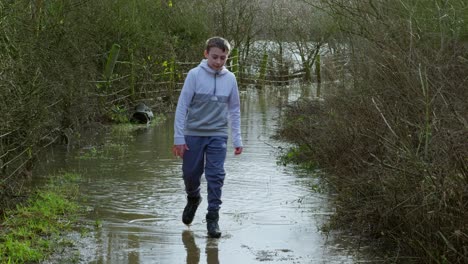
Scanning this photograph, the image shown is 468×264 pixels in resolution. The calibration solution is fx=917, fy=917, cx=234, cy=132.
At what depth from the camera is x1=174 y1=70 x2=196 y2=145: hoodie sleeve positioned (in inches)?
310

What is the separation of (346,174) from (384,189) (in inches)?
81.1

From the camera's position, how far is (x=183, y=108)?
7.92 m

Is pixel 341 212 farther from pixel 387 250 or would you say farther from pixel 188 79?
pixel 188 79

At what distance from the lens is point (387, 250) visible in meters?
7.11

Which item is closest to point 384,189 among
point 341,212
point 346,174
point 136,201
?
point 341,212

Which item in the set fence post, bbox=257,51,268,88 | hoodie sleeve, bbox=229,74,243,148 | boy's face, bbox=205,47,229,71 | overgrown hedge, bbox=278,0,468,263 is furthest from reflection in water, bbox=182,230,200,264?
fence post, bbox=257,51,268,88

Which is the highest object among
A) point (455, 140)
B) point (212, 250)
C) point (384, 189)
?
point (455, 140)

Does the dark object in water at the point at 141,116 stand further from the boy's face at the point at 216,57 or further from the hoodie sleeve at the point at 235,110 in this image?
the boy's face at the point at 216,57

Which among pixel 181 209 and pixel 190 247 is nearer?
pixel 190 247

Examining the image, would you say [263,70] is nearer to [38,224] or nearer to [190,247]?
[38,224]

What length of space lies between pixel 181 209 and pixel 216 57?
6.17 feet

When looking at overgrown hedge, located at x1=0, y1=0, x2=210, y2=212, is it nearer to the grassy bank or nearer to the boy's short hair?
the grassy bank

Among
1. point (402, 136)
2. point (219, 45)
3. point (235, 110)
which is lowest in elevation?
point (402, 136)

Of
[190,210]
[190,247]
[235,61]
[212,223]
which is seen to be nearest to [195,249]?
[190,247]
